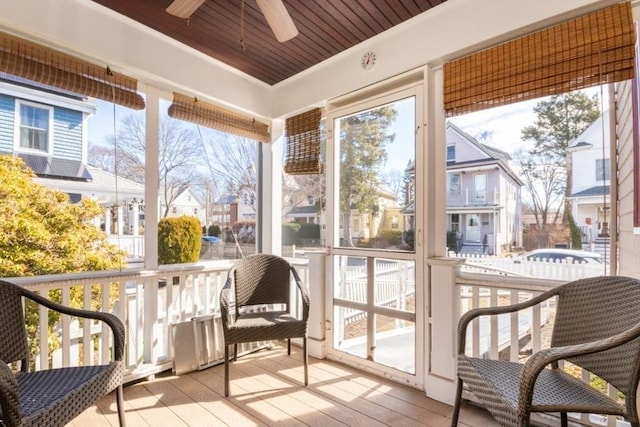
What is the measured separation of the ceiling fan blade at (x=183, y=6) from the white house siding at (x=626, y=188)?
2.21 meters

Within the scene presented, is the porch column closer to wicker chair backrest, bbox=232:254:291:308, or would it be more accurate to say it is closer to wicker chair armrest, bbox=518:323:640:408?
wicker chair backrest, bbox=232:254:291:308

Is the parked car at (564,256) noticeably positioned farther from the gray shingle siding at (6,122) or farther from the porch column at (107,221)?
the gray shingle siding at (6,122)

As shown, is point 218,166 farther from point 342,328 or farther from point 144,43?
point 342,328

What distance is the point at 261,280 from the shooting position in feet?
9.17

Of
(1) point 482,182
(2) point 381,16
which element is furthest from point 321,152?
(1) point 482,182

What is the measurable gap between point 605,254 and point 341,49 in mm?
2264

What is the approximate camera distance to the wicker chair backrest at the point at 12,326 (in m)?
1.54

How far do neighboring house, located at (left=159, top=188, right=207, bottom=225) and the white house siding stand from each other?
2.87 m

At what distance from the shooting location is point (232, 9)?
2219 mm

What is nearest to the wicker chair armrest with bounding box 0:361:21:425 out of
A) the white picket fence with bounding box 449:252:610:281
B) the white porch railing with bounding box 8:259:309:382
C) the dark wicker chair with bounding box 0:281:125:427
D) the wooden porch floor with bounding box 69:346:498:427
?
the dark wicker chair with bounding box 0:281:125:427

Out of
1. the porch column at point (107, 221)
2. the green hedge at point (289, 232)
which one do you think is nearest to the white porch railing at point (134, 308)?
the porch column at point (107, 221)

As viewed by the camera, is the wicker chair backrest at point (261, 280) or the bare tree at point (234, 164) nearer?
the wicker chair backrest at point (261, 280)

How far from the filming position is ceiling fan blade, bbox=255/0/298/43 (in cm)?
172

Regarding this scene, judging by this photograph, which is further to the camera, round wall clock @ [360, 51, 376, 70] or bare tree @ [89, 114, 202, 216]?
round wall clock @ [360, 51, 376, 70]
